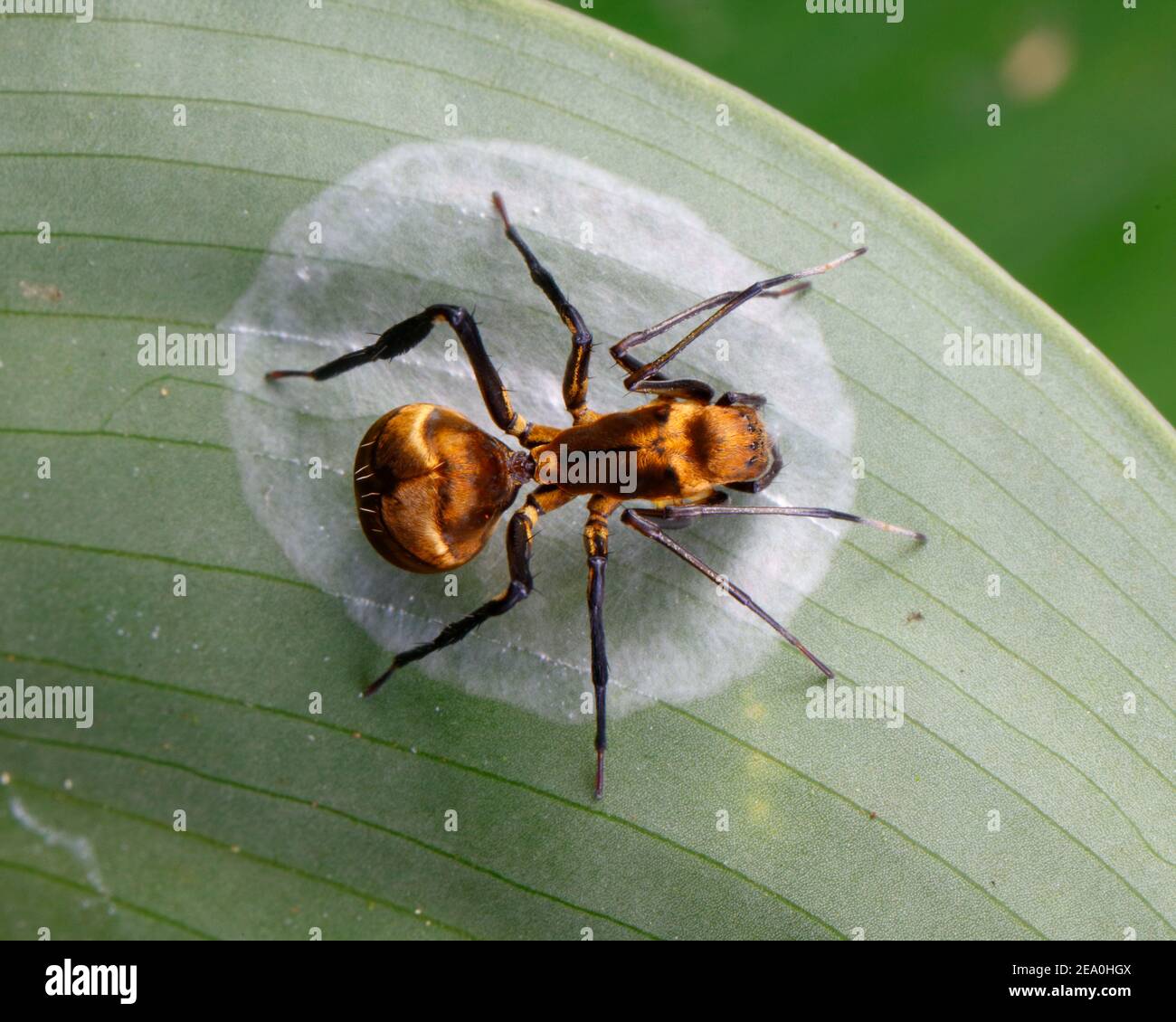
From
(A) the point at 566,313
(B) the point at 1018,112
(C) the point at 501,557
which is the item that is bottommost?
(C) the point at 501,557

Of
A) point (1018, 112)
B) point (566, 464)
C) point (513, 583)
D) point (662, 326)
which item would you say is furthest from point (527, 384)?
point (1018, 112)

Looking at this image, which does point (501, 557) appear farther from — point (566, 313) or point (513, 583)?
point (566, 313)

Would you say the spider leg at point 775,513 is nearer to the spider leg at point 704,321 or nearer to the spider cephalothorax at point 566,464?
the spider cephalothorax at point 566,464

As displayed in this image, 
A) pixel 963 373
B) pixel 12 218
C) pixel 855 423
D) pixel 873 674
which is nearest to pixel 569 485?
pixel 855 423

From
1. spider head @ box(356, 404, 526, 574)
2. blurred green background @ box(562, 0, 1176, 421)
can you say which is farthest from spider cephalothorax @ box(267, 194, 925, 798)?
blurred green background @ box(562, 0, 1176, 421)

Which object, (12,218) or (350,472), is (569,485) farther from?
(12,218)

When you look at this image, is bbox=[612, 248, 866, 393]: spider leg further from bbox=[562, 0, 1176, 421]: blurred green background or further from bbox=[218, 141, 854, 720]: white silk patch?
bbox=[562, 0, 1176, 421]: blurred green background
